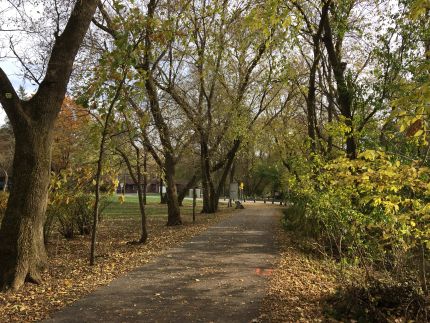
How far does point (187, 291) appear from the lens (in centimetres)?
746

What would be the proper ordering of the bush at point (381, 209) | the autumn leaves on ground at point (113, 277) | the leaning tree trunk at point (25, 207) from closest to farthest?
the bush at point (381, 209) → the autumn leaves on ground at point (113, 277) → the leaning tree trunk at point (25, 207)

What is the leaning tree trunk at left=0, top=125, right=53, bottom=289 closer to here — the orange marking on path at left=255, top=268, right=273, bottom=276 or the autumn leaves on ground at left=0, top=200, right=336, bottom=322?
the autumn leaves on ground at left=0, top=200, right=336, bottom=322

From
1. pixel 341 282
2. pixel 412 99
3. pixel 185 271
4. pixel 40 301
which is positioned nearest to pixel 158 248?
pixel 185 271

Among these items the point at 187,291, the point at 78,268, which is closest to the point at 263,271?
the point at 187,291

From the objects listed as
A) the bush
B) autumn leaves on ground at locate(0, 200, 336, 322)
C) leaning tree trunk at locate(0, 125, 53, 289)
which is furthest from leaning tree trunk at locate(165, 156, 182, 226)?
leaning tree trunk at locate(0, 125, 53, 289)

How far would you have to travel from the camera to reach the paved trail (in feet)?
20.1

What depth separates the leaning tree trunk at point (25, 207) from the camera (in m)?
7.66

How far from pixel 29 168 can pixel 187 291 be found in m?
3.49

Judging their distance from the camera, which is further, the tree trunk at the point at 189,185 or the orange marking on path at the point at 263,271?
the tree trunk at the point at 189,185

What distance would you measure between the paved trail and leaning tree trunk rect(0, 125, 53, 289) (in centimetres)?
146

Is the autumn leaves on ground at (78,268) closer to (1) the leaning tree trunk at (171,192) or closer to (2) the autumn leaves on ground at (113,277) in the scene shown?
(2) the autumn leaves on ground at (113,277)

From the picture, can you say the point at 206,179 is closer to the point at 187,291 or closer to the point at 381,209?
the point at 187,291

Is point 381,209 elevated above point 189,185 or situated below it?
below

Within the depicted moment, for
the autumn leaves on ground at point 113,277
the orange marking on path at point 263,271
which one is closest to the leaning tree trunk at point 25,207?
the autumn leaves on ground at point 113,277
